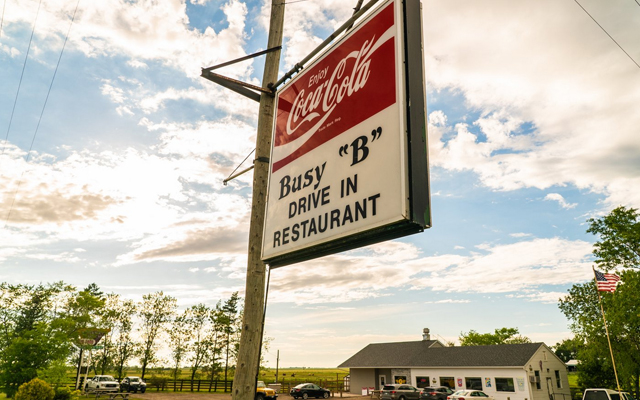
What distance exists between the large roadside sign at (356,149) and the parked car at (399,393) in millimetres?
31709

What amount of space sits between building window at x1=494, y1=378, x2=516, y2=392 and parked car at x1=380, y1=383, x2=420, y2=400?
6.49 metres

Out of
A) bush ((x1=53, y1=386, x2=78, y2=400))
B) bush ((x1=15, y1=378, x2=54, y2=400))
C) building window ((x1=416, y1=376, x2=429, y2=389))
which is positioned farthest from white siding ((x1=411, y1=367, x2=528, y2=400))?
bush ((x1=15, y1=378, x2=54, y2=400))

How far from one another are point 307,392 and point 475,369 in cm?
1478

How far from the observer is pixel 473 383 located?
3391 centimetres

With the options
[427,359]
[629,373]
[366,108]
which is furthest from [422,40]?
[427,359]

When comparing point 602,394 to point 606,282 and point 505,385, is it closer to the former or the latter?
point 606,282

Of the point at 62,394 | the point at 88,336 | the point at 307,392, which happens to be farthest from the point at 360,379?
the point at 62,394

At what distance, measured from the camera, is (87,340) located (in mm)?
26781

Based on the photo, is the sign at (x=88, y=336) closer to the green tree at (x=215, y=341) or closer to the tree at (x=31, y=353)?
the tree at (x=31, y=353)

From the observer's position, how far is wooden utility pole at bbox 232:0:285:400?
4.32 m

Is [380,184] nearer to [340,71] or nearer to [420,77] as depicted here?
[420,77]

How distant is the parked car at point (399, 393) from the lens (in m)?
31.6

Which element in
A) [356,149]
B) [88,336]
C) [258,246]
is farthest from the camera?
[88,336]

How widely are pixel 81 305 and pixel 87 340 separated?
12.7 feet
